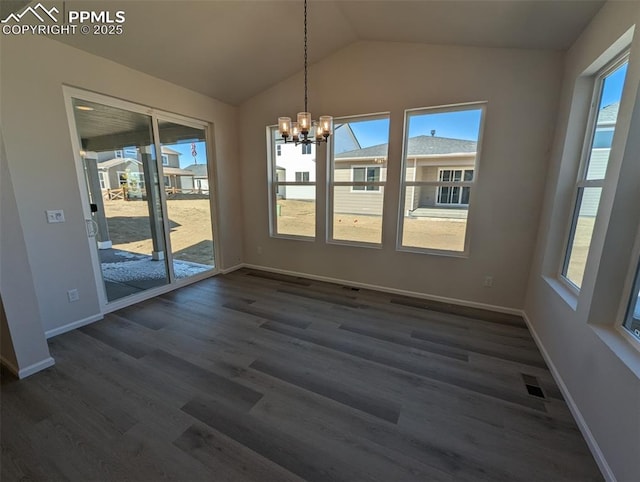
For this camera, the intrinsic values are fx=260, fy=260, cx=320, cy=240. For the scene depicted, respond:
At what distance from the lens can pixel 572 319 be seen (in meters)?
2.00

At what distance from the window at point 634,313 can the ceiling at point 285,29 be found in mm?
2140

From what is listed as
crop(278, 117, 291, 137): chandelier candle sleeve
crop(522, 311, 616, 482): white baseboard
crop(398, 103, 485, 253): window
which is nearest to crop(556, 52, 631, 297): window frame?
crop(522, 311, 616, 482): white baseboard

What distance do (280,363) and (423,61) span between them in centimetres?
376

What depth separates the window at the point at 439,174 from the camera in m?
3.23

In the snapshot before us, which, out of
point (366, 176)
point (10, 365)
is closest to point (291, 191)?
point (366, 176)

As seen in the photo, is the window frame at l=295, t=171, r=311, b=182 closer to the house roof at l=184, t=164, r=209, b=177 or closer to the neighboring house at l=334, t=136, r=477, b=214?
the neighboring house at l=334, t=136, r=477, b=214

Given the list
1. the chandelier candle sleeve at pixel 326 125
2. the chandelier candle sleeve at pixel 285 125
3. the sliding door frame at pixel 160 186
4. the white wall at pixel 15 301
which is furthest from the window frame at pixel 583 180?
the sliding door frame at pixel 160 186

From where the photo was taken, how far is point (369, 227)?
12.9ft

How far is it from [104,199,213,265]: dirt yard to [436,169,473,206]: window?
3.62 meters

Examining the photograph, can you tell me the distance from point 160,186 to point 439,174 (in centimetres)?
376

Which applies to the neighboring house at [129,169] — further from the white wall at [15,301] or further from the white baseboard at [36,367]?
the white baseboard at [36,367]

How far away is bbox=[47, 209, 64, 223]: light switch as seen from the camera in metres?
2.54

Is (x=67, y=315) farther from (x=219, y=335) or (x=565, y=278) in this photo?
(x=565, y=278)

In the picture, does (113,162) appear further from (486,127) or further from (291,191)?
(486,127)
